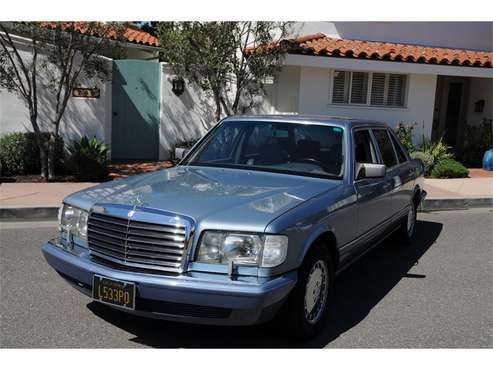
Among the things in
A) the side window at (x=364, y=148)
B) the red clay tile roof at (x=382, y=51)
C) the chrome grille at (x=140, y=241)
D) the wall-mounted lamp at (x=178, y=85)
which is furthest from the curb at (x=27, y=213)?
the red clay tile roof at (x=382, y=51)

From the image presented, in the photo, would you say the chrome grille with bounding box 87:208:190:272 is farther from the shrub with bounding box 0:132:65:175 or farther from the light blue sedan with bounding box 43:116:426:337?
the shrub with bounding box 0:132:65:175

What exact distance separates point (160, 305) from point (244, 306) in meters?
0.56

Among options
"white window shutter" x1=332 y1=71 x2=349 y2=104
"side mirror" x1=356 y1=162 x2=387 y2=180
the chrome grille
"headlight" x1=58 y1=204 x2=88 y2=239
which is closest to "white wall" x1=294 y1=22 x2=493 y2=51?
"white window shutter" x1=332 y1=71 x2=349 y2=104

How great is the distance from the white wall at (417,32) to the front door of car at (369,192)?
8.47m

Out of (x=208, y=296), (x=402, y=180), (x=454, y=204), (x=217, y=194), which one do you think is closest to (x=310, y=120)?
(x=217, y=194)

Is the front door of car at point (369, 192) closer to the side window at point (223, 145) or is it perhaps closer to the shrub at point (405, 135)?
the side window at point (223, 145)

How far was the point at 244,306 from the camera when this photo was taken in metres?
3.13

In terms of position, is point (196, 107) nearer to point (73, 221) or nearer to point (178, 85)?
point (178, 85)

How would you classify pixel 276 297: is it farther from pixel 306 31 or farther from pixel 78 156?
pixel 306 31

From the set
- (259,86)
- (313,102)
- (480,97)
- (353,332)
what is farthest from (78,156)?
(480,97)

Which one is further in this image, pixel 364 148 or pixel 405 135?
pixel 405 135

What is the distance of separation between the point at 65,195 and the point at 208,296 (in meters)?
5.99

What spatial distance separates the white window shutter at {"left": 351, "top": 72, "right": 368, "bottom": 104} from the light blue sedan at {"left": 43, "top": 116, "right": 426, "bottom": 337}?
825cm

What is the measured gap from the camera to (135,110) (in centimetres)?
1232
